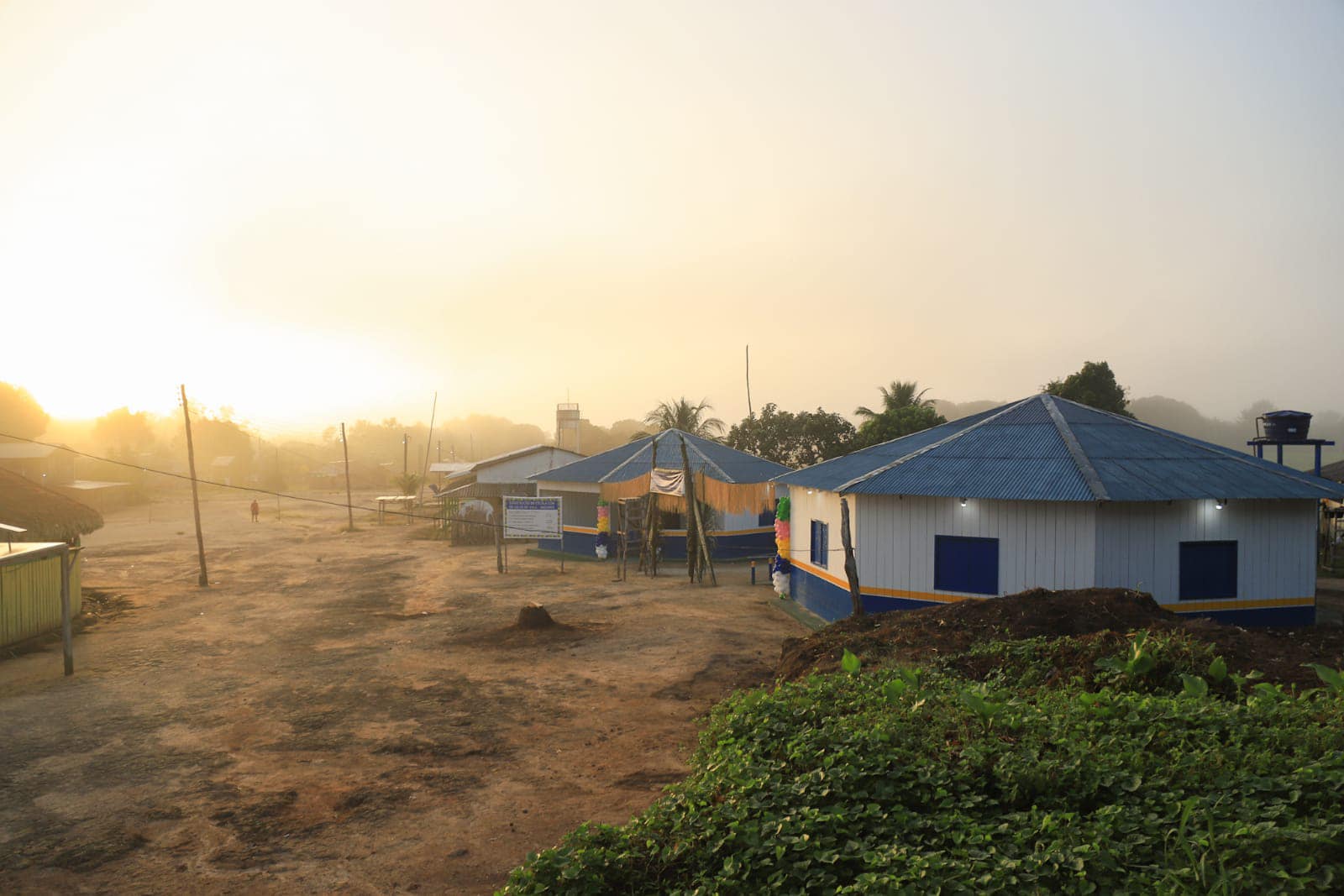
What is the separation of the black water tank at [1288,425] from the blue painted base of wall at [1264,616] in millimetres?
11662

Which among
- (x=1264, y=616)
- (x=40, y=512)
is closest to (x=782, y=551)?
(x=1264, y=616)

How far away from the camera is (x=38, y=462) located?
63.1 metres

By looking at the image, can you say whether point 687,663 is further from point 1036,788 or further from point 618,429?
point 618,429

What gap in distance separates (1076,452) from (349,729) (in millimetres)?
15792

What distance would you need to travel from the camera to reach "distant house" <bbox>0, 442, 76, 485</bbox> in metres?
60.2

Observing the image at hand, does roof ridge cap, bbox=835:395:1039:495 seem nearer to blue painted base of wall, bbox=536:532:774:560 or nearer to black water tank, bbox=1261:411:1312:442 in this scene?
black water tank, bbox=1261:411:1312:442

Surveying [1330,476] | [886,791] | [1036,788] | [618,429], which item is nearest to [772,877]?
[886,791]

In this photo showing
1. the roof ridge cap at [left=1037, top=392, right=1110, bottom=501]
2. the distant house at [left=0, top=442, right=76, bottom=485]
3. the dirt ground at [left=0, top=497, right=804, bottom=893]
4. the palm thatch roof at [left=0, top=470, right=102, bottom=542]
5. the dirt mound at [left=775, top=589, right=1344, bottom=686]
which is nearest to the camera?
the dirt ground at [left=0, top=497, right=804, bottom=893]

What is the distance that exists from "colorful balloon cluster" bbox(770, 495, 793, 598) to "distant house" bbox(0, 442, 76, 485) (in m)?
61.1

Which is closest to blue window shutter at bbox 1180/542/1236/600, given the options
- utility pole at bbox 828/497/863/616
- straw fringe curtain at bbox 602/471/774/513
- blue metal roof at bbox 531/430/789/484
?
utility pole at bbox 828/497/863/616

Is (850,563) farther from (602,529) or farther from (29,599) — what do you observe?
(29,599)

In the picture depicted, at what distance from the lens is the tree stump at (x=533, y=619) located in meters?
18.9

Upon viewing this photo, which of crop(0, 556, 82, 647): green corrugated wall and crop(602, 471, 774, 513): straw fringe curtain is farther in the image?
crop(602, 471, 774, 513): straw fringe curtain

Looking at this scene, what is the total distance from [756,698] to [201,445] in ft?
381
